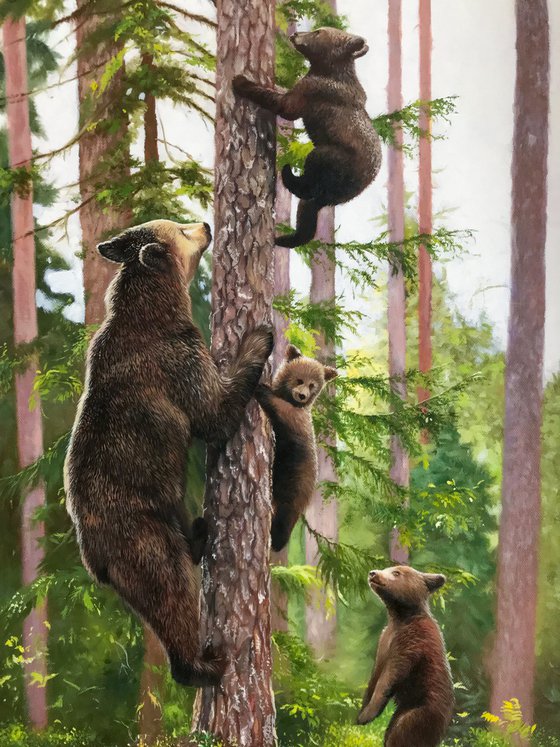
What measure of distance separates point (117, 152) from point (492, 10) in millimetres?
1958

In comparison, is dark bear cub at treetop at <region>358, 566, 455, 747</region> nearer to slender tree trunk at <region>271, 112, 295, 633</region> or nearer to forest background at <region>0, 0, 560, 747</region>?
forest background at <region>0, 0, 560, 747</region>

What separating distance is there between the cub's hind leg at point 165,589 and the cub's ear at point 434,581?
3.40ft

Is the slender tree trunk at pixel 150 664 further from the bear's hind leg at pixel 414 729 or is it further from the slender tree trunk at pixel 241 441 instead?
the bear's hind leg at pixel 414 729

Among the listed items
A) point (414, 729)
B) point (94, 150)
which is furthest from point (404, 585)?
point (94, 150)

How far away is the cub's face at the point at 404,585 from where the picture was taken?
3543 mm

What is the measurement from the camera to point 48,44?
167 inches

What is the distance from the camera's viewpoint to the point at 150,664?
4305mm

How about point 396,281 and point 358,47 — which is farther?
point 396,281

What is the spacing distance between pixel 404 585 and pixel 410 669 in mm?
331

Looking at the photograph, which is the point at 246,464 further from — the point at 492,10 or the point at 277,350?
the point at 492,10

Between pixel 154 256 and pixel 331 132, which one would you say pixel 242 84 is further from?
pixel 154 256

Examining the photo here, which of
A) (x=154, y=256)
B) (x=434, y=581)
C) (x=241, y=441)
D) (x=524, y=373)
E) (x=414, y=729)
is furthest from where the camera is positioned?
(x=524, y=373)

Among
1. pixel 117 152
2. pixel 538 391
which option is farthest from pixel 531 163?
pixel 117 152

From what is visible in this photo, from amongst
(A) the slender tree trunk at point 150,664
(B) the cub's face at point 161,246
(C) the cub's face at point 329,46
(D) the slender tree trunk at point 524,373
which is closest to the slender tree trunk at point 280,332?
(C) the cub's face at point 329,46
